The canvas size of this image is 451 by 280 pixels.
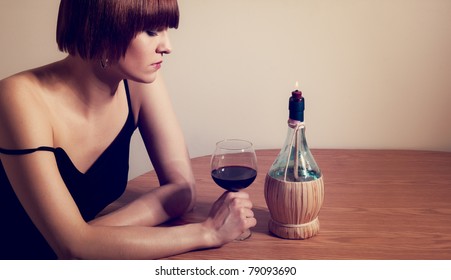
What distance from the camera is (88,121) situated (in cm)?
115

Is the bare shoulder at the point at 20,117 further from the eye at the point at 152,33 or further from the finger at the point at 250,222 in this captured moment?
the finger at the point at 250,222

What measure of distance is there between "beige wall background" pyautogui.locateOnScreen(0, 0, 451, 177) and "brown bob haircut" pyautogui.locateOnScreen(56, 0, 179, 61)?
0.56 meters

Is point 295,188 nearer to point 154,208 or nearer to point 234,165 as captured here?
point 234,165

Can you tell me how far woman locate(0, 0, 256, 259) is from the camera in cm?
92

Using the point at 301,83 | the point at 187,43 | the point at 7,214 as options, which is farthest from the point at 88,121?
the point at 301,83

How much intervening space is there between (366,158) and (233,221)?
0.59m

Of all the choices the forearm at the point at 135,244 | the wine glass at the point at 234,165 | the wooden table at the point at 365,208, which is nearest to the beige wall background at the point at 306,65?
the wooden table at the point at 365,208

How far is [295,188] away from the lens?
92cm

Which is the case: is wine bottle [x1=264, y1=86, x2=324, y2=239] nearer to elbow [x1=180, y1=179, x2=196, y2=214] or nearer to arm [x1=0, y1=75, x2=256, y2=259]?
arm [x1=0, y1=75, x2=256, y2=259]

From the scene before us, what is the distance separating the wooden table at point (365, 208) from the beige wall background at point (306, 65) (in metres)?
0.21

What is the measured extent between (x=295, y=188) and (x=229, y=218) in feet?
0.45

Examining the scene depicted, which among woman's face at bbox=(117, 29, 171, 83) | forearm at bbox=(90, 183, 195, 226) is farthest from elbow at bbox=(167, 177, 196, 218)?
woman's face at bbox=(117, 29, 171, 83)

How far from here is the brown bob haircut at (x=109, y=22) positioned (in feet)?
3.12
